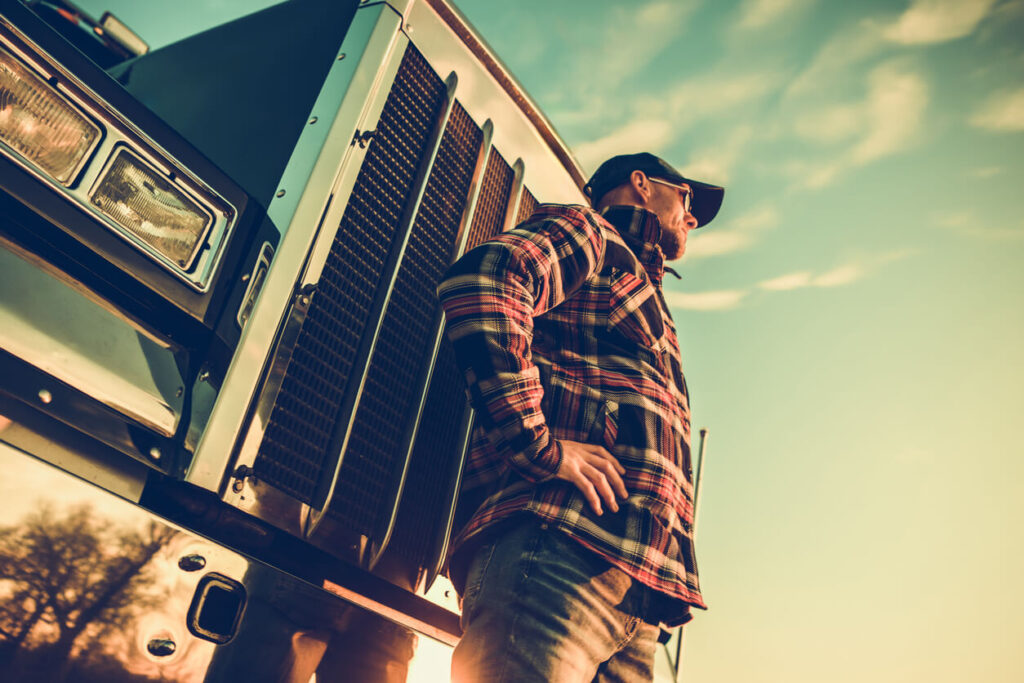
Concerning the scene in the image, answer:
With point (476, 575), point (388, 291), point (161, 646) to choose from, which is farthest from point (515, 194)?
point (161, 646)

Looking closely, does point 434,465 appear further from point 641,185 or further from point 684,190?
point 684,190

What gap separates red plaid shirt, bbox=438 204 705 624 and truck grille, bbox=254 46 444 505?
335 millimetres

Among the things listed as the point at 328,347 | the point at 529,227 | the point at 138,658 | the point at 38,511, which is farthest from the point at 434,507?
the point at 38,511

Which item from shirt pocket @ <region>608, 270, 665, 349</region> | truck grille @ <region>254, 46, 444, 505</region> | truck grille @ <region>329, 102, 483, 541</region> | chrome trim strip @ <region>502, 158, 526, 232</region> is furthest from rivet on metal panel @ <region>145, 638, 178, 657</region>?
chrome trim strip @ <region>502, 158, 526, 232</region>

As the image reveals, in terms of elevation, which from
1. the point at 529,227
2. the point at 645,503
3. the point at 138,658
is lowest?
the point at 138,658

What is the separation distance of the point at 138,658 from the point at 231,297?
2.48ft

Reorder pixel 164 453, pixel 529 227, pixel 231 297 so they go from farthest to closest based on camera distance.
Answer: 1. pixel 529 227
2. pixel 231 297
3. pixel 164 453

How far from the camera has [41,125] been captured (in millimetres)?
1293

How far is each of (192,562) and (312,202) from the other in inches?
36.7

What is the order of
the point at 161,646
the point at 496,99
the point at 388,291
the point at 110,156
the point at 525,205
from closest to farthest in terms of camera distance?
the point at 161,646, the point at 110,156, the point at 388,291, the point at 496,99, the point at 525,205

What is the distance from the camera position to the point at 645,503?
167cm

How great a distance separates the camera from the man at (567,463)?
4.99 feet

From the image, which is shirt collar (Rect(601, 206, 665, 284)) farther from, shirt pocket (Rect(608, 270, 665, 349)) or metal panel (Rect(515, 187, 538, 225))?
metal panel (Rect(515, 187, 538, 225))

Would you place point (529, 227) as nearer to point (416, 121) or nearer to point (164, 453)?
point (416, 121)
